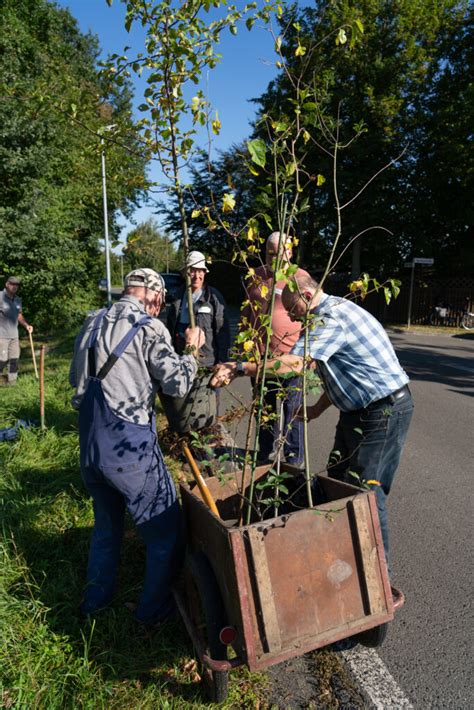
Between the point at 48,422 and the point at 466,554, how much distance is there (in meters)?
4.48

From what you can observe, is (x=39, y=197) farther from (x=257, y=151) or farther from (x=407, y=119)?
(x=407, y=119)

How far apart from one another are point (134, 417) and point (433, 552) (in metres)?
2.32

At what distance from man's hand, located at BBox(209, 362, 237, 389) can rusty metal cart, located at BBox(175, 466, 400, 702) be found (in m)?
0.58

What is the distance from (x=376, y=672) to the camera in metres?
2.34

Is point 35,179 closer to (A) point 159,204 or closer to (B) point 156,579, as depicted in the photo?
(A) point 159,204

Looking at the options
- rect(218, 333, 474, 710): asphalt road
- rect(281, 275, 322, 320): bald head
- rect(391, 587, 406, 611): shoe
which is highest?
rect(281, 275, 322, 320): bald head

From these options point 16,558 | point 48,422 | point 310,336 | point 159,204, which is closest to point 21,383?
point 48,422

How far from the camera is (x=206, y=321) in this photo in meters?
4.75

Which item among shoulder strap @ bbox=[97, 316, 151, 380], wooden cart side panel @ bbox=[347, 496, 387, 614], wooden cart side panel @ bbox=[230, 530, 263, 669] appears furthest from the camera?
shoulder strap @ bbox=[97, 316, 151, 380]

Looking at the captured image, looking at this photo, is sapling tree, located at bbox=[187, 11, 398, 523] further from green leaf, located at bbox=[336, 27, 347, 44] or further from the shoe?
the shoe

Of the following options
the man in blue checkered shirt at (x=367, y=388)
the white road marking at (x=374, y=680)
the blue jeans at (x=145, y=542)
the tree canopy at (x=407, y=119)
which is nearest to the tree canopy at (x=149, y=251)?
the man in blue checkered shirt at (x=367, y=388)

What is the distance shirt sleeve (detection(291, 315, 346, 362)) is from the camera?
8.01 ft

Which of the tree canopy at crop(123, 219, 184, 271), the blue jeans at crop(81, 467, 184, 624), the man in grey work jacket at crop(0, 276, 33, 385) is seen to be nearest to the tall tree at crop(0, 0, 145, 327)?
the man in grey work jacket at crop(0, 276, 33, 385)

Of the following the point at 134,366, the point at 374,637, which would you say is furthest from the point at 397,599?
the point at 134,366
